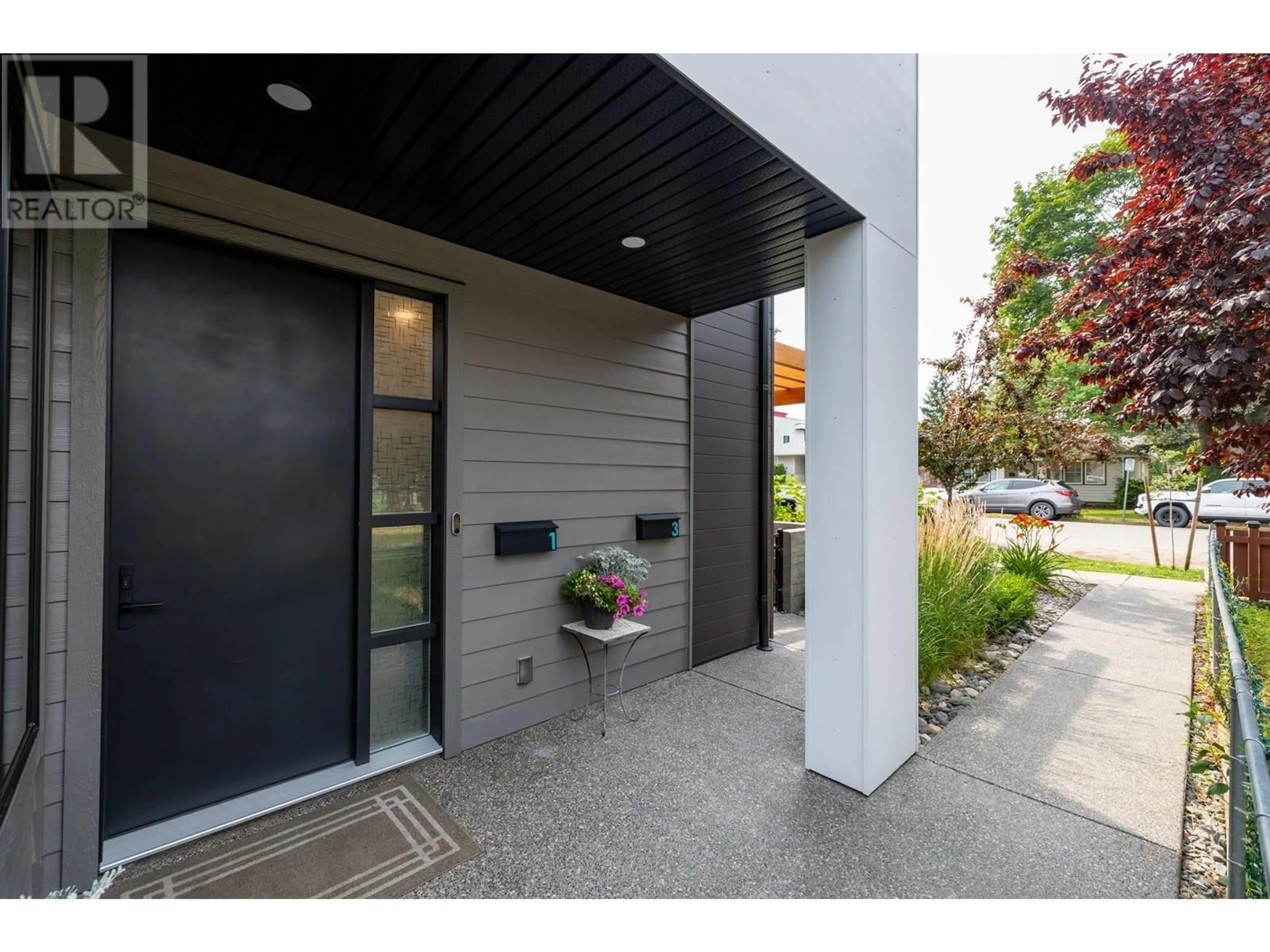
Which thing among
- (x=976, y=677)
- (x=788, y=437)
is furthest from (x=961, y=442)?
(x=788, y=437)

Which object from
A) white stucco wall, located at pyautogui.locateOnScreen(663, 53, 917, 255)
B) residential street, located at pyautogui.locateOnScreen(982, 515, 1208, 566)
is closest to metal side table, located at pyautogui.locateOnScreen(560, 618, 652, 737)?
white stucco wall, located at pyautogui.locateOnScreen(663, 53, 917, 255)

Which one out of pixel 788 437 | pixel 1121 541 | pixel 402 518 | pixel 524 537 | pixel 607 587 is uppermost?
pixel 788 437

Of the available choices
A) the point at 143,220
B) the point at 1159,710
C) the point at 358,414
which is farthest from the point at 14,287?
Result: the point at 1159,710

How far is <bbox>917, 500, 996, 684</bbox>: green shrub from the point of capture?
3732mm

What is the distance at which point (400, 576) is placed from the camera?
8.89ft

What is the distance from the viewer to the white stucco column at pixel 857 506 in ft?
8.09

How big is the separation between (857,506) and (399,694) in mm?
2373

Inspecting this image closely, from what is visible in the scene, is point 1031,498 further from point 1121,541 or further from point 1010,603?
point 1010,603

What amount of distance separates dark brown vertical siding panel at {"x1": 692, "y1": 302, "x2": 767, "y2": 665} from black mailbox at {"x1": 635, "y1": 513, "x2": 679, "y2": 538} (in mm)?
285

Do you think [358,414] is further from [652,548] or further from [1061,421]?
[1061,421]

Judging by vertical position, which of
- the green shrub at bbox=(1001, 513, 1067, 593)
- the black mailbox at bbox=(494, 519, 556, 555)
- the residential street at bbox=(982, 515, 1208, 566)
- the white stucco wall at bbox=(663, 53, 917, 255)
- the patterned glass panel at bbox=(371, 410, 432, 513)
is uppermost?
the white stucco wall at bbox=(663, 53, 917, 255)

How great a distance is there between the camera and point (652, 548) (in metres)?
3.79

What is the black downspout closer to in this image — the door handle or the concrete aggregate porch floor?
the concrete aggregate porch floor
